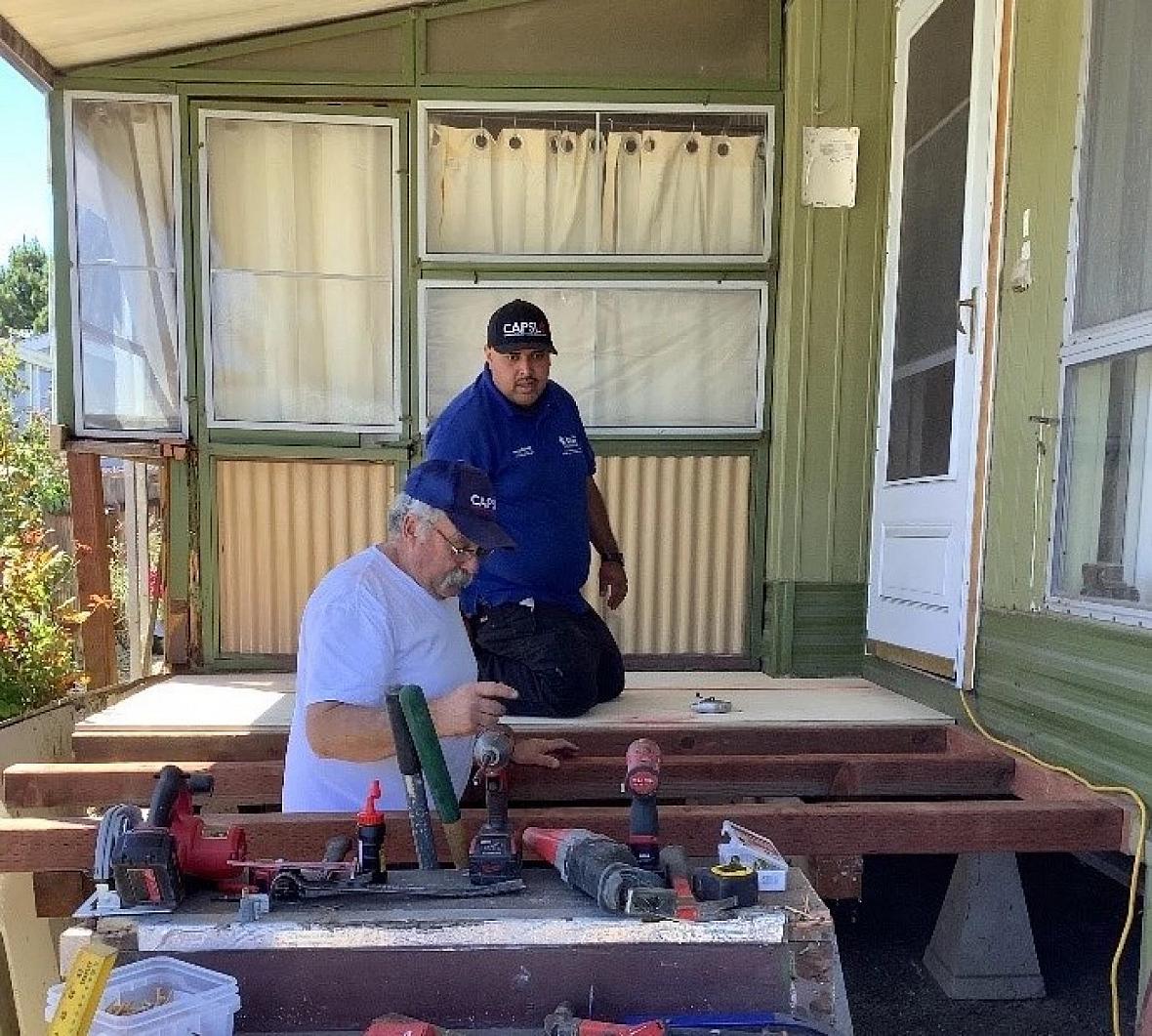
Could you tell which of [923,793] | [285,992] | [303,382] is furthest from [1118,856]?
[303,382]

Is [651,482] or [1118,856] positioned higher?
[651,482]

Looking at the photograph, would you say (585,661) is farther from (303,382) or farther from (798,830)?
(303,382)

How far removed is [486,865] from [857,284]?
338 centimetres

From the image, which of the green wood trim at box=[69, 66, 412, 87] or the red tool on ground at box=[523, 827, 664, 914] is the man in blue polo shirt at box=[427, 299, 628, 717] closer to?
the red tool on ground at box=[523, 827, 664, 914]

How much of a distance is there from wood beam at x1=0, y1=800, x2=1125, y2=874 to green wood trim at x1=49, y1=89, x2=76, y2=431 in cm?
275

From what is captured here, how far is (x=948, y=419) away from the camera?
11.0 ft

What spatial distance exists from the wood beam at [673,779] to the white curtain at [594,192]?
8.63ft

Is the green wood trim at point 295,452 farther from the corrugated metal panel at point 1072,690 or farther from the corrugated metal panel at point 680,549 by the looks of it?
the corrugated metal panel at point 1072,690

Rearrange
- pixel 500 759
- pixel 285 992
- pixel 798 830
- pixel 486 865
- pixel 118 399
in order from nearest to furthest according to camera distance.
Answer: pixel 285 992 < pixel 486 865 < pixel 500 759 < pixel 798 830 < pixel 118 399

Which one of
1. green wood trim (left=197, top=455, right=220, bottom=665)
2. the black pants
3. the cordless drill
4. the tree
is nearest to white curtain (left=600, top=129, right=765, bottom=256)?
the black pants

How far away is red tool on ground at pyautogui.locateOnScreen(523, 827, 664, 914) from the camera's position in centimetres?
139

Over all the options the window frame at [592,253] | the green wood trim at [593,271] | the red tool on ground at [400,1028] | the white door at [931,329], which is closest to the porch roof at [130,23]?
the window frame at [592,253]

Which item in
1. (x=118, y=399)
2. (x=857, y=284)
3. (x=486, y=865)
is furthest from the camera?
(x=118, y=399)

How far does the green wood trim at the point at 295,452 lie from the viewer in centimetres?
439
